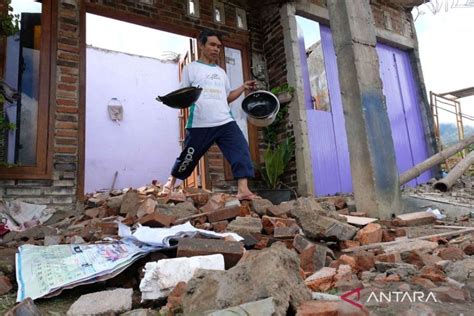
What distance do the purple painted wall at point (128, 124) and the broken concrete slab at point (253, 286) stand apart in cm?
590

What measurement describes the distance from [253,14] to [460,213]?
4141 mm

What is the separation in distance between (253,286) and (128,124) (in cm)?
670

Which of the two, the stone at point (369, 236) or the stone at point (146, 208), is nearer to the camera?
the stone at point (369, 236)

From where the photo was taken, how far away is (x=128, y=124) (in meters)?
7.18

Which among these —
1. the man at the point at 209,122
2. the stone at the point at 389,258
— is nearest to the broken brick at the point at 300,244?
the stone at the point at 389,258

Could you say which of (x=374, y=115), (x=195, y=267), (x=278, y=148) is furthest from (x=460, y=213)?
(x=195, y=267)

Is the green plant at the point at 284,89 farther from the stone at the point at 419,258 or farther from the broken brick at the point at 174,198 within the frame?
the stone at the point at 419,258

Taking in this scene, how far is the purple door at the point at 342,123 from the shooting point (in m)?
4.98

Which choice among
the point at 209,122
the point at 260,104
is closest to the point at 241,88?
the point at 260,104

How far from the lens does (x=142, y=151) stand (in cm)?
714

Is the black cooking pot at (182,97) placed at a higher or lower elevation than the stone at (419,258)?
higher

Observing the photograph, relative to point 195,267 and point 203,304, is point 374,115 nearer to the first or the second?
point 195,267

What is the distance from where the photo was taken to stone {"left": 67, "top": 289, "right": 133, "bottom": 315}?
113cm

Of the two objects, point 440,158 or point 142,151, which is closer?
point 440,158
